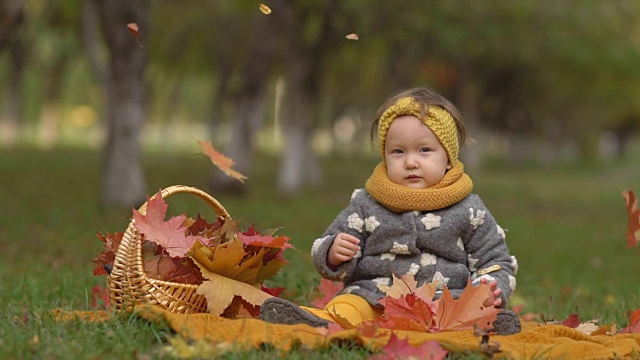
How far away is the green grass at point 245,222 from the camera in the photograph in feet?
11.8

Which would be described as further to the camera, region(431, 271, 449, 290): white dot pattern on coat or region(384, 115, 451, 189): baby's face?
region(384, 115, 451, 189): baby's face

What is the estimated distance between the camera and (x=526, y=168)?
38.4m

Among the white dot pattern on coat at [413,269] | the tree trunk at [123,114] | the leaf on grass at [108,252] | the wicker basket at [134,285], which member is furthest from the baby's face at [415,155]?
the tree trunk at [123,114]

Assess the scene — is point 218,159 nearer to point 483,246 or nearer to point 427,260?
point 427,260

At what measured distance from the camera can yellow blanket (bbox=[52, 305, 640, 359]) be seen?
3449 millimetres

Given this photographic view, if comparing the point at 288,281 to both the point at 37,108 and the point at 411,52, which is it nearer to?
the point at 411,52

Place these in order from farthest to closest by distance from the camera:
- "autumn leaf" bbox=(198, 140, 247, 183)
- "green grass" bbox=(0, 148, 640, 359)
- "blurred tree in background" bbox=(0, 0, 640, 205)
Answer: "blurred tree in background" bbox=(0, 0, 640, 205)
"autumn leaf" bbox=(198, 140, 247, 183)
"green grass" bbox=(0, 148, 640, 359)

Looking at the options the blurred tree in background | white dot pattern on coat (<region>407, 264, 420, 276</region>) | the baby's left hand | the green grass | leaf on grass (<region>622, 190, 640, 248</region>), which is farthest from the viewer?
the blurred tree in background

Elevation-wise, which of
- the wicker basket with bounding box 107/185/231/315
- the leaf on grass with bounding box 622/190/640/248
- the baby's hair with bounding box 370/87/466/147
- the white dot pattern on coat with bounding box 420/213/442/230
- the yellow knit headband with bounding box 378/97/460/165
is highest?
the baby's hair with bounding box 370/87/466/147

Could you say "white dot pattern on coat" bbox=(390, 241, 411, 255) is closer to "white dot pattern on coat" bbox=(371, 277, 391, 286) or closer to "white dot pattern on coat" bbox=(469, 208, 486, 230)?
"white dot pattern on coat" bbox=(371, 277, 391, 286)

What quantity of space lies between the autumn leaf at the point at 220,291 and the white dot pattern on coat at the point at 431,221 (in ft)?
2.72

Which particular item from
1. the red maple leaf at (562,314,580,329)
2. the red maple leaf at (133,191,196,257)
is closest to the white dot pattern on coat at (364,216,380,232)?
the red maple leaf at (133,191,196,257)

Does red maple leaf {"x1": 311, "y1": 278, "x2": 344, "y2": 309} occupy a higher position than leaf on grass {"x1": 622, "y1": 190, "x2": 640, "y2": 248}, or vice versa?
leaf on grass {"x1": 622, "y1": 190, "x2": 640, "y2": 248}

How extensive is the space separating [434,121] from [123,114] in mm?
8164
